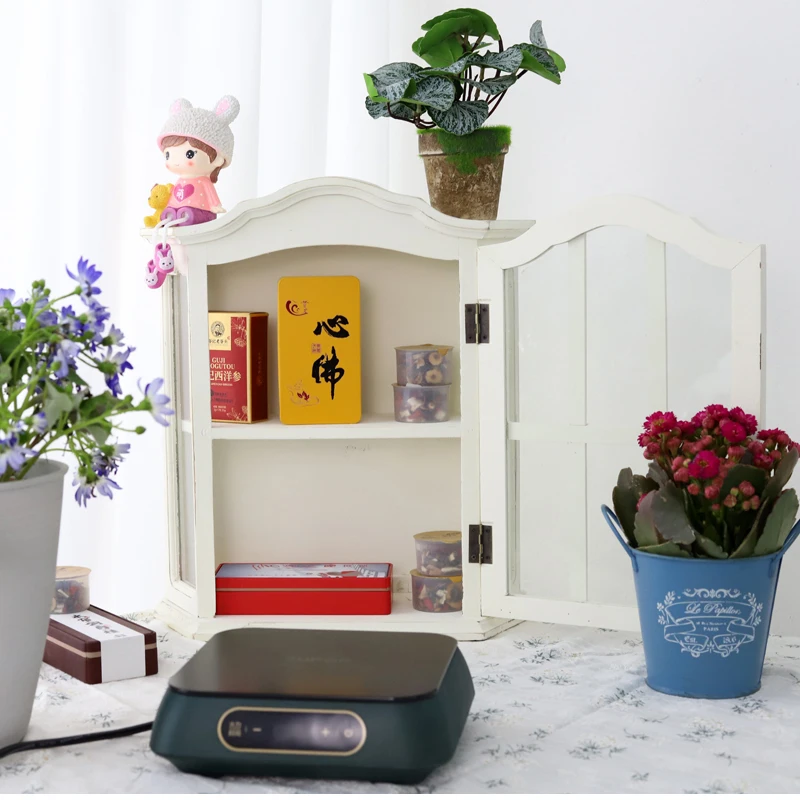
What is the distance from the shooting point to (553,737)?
2.99ft

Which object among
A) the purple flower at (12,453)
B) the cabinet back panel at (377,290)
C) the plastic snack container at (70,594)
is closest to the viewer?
the purple flower at (12,453)

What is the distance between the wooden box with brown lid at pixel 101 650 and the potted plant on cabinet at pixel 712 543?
54 cm

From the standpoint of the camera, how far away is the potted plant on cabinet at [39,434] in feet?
2.68

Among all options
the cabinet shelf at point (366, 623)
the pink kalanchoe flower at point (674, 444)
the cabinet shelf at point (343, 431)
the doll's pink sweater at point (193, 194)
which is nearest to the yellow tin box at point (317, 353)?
the cabinet shelf at point (343, 431)

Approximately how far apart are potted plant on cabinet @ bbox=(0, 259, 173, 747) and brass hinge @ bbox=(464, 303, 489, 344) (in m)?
0.51

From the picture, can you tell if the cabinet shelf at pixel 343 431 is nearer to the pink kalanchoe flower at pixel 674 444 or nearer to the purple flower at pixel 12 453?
the pink kalanchoe flower at pixel 674 444

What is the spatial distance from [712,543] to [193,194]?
0.81m

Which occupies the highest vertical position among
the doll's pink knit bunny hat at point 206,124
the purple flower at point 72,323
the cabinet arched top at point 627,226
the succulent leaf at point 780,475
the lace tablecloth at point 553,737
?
the doll's pink knit bunny hat at point 206,124

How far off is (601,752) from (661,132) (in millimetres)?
1035

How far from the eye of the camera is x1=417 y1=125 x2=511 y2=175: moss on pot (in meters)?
1.28

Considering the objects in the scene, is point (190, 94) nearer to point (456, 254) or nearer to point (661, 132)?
point (456, 254)

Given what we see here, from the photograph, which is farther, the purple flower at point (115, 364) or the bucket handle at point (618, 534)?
the bucket handle at point (618, 534)

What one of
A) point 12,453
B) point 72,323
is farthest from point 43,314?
point 12,453

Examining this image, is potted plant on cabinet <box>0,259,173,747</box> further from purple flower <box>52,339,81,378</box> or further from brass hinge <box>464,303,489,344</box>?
brass hinge <box>464,303,489,344</box>
